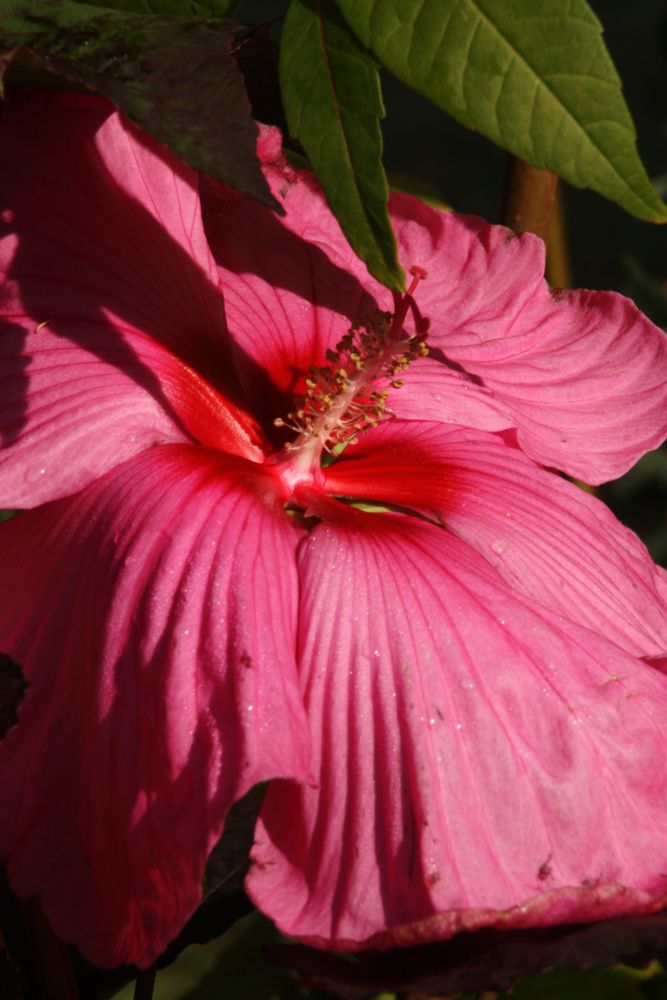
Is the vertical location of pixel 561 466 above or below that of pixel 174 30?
below

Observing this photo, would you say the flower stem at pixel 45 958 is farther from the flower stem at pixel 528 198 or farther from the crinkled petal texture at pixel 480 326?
the flower stem at pixel 528 198

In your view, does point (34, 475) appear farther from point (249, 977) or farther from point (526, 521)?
point (249, 977)

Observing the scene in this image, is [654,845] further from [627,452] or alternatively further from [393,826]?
[627,452]

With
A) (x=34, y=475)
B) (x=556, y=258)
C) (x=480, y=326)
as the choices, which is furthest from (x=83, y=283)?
(x=556, y=258)

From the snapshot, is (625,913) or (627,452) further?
(627,452)

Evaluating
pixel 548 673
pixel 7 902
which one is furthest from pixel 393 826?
pixel 7 902

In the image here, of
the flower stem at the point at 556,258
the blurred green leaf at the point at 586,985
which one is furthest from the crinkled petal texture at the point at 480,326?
the blurred green leaf at the point at 586,985

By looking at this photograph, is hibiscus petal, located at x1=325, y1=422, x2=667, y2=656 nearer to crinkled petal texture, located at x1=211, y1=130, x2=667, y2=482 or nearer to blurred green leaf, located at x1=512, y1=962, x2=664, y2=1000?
crinkled petal texture, located at x1=211, y1=130, x2=667, y2=482

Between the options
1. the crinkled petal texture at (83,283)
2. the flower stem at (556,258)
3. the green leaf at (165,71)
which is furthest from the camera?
the flower stem at (556,258)
